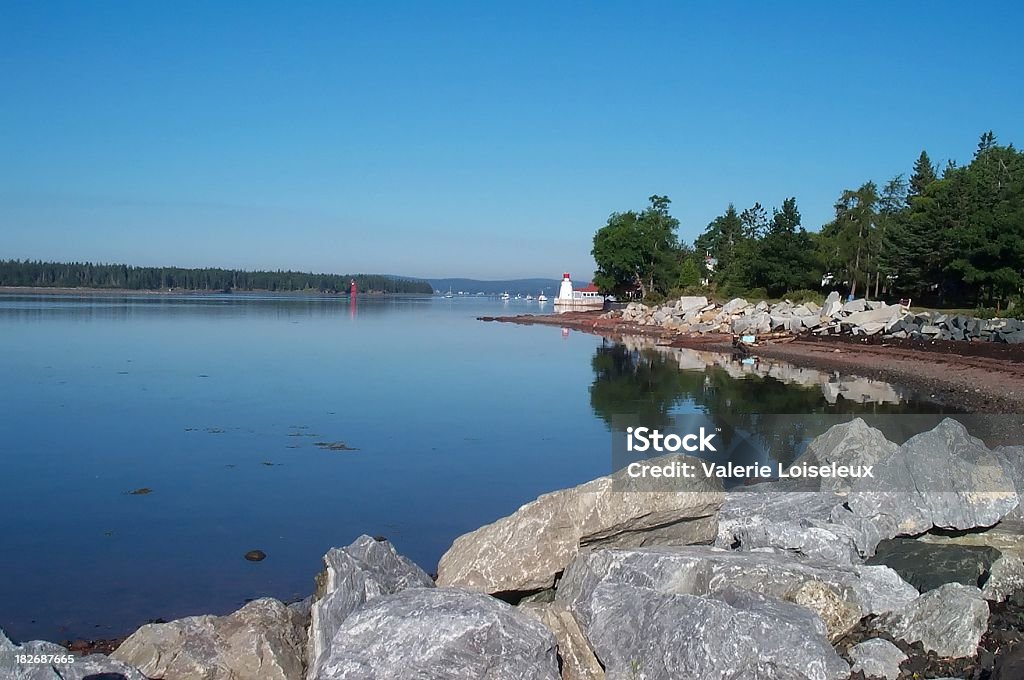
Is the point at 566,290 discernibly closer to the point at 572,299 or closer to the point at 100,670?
the point at 572,299

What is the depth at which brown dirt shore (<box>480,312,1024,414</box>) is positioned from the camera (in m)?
20.5

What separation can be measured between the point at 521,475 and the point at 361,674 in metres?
8.61

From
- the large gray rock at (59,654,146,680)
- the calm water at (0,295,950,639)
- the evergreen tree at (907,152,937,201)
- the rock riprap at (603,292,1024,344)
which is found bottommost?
the calm water at (0,295,950,639)

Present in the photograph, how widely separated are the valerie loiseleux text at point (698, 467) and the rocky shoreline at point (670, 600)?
0.50 feet

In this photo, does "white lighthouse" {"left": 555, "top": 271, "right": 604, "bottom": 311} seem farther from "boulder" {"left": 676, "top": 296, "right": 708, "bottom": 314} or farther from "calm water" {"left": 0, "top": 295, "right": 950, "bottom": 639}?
"calm water" {"left": 0, "top": 295, "right": 950, "bottom": 639}

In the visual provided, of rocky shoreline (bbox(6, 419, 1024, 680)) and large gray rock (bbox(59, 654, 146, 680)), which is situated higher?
rocky shoreline (bbox(6, 419, 1024, 680))

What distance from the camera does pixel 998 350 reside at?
26.7 meters

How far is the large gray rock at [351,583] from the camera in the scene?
6.04 m

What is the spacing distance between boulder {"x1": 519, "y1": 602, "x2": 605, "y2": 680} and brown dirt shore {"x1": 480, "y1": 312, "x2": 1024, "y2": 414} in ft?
50.9

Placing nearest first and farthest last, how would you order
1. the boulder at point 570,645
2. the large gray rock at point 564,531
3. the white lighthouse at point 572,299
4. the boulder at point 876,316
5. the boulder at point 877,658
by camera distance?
the boulder at point 877,658, the boulder at point 570,645, the large gray rock at point 564,531, the boulder at point 876,316, the white lighthouse at point 572,299

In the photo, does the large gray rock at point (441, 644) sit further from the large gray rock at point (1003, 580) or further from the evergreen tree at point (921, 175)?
the evergreen tree at point (921, 175)

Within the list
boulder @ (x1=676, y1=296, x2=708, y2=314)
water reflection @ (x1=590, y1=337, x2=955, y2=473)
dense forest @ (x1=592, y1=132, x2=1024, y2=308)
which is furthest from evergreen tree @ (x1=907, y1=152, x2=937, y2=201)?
water reflection @ (x1=590, y1=337, x2=955, y2=473)

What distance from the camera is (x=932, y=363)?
1053 inches
